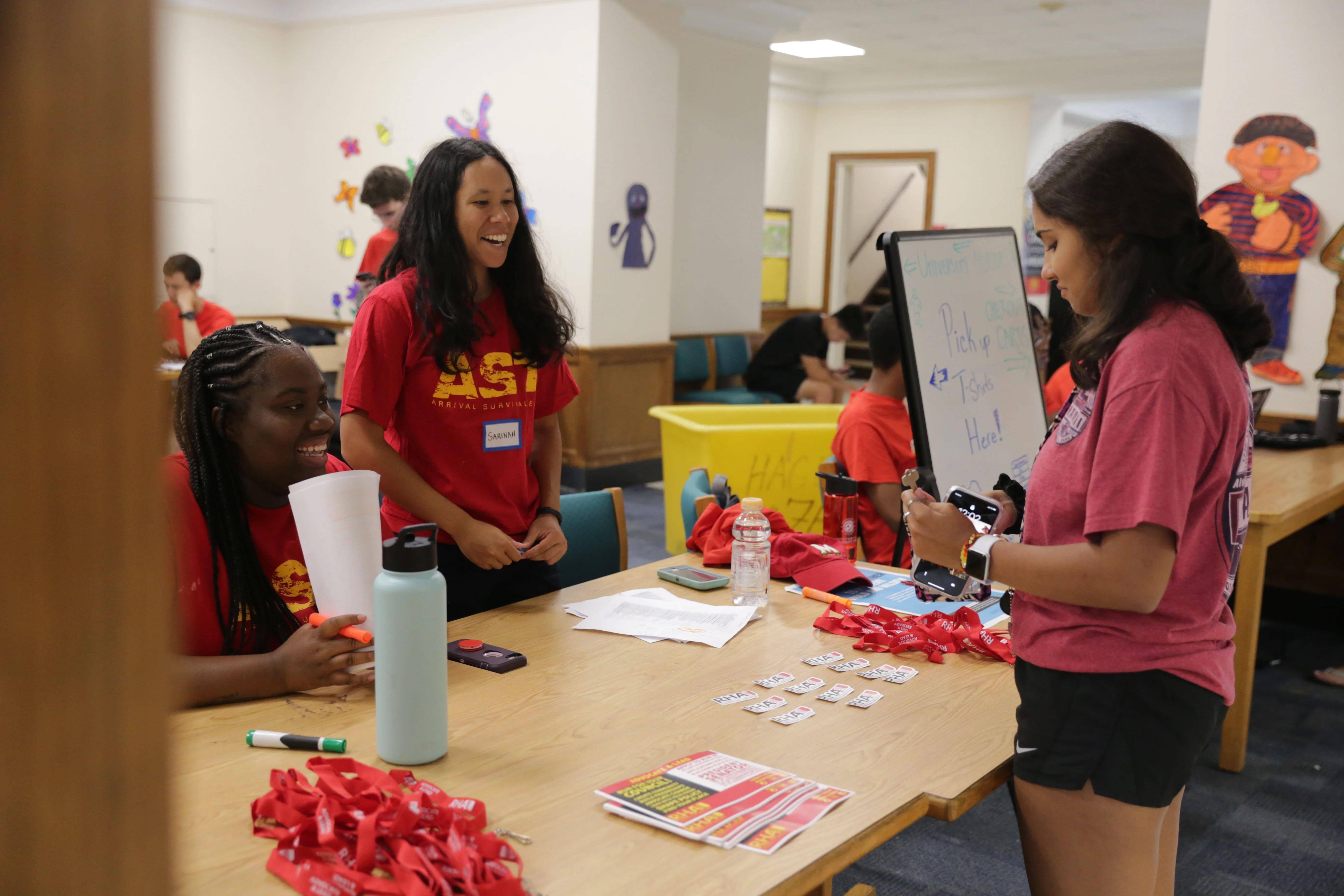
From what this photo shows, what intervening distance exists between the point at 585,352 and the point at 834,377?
1.83 meters

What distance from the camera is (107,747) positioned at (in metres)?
0.29

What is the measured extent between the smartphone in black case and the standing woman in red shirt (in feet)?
0.96

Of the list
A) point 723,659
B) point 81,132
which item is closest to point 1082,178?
point 723,659

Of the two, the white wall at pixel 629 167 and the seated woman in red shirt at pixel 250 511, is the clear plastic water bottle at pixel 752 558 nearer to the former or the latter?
the seated woman in red shirt at pixel 250 511

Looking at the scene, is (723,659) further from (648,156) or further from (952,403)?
(648,156)

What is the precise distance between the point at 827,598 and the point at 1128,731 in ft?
2.67

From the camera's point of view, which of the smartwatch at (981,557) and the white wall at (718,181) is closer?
the smartwatch at (981,557)

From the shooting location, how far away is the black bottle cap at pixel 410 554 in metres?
1.15

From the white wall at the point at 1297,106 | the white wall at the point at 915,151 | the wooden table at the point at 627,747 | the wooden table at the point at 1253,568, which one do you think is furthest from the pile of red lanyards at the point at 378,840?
the white wall at the point at 915,151

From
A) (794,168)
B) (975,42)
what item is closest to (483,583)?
(975,42)

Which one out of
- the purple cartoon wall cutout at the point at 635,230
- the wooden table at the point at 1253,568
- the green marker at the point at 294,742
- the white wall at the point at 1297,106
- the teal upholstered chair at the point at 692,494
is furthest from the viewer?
the purple cartoon wall cutout at the point at 635,230

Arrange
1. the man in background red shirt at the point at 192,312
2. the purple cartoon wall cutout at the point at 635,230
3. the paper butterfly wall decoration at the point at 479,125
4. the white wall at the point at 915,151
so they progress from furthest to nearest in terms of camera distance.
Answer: the white wall at the point at 915,151 < the paper butterfly wall decoration at the point at 479,125 < the purple cartoon wall cutout at the point at 635,230 < the man in background red shirt at the point at 192,312

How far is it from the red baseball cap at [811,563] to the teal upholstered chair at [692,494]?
14.1 inches

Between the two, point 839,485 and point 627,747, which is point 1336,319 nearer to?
point 839,485
